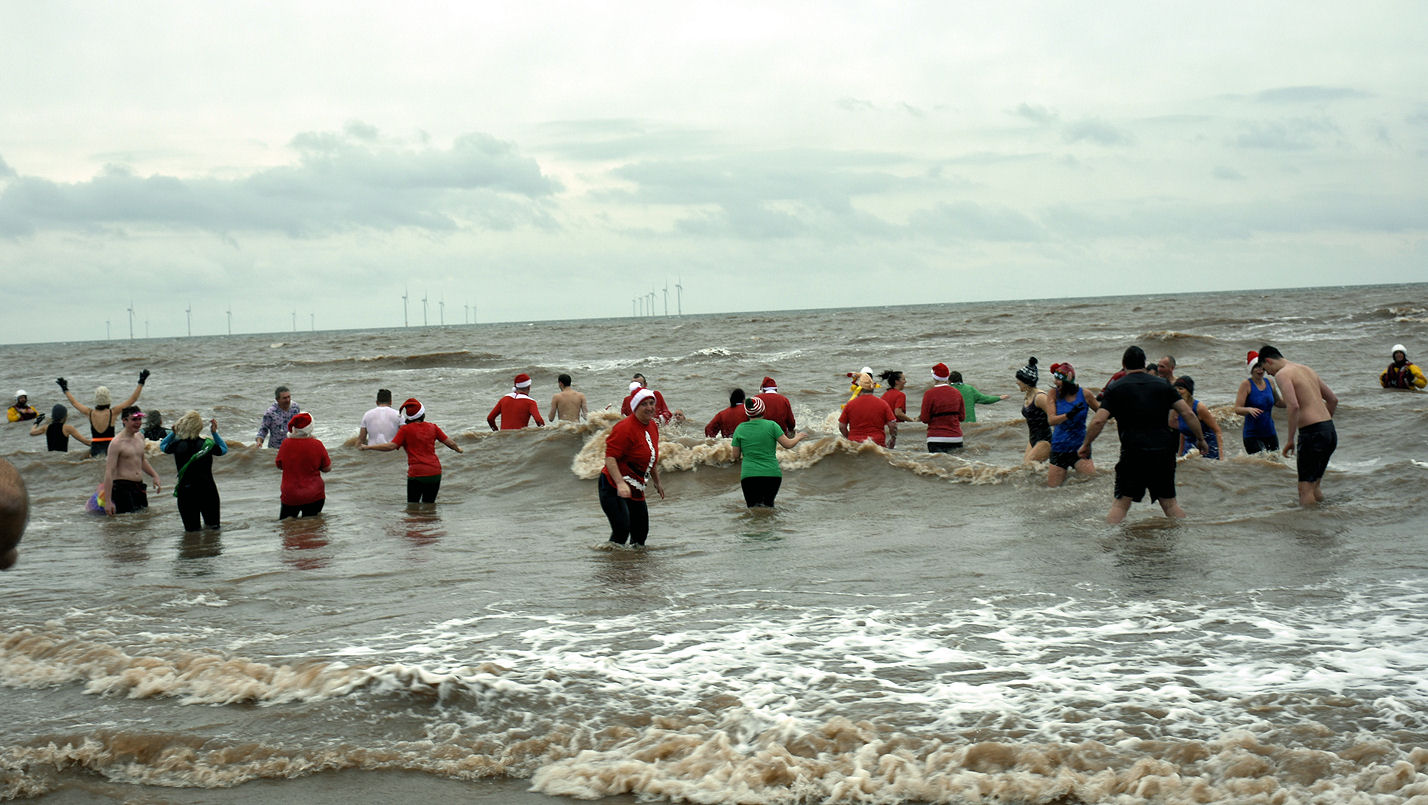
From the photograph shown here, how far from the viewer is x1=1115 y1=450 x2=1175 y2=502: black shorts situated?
364 inches

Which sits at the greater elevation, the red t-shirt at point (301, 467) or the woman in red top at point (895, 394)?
the woman in red top at point (895, 394)

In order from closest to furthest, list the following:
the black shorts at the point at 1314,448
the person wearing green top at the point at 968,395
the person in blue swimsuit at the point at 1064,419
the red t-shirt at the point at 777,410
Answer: the black shorts at the point at 1314,448
the person in blue swimsuit at the point at 1064,419
the red t-shirt at the point at 777,410
the person wearing green top at the point at 968,395

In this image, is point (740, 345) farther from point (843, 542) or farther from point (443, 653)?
point (443, 653)

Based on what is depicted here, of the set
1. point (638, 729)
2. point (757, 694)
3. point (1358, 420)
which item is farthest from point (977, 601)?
point (1358, 420)

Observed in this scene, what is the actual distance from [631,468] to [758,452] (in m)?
2.55

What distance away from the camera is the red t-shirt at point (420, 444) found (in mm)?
12727

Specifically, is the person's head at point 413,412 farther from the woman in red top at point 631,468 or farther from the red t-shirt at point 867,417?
the red t-shirt at point 867,417

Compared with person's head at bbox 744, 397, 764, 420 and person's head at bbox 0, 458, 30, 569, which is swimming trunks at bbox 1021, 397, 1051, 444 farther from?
person's head at bbox 0, 458, 30, 569

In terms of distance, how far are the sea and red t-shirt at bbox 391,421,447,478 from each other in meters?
0.71

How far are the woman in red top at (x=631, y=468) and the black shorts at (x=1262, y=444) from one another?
7551 mm

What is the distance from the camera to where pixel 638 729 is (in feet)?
17.7

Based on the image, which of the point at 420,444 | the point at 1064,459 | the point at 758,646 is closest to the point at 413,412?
the point at 420,444

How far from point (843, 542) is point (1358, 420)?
470 inches

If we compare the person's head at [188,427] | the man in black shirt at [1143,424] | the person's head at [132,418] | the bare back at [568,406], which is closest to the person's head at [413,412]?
the person's head at [188,427]
